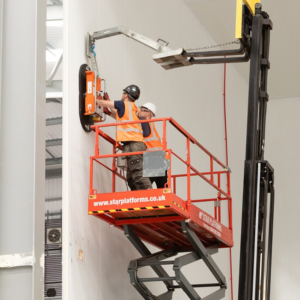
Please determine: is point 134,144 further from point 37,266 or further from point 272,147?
point 272,147

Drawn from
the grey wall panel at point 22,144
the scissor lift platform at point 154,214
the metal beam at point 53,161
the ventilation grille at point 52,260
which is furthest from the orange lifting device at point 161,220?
the metal beam at point 53,161

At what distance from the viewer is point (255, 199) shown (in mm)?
10641

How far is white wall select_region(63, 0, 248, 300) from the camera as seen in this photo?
10664 millimetres

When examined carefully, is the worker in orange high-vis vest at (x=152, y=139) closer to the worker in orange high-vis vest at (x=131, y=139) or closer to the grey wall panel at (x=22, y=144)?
the worker in orange high-vis vest at (x=131, y=139)

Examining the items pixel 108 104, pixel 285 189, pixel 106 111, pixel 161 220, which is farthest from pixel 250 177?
pixel 285 189

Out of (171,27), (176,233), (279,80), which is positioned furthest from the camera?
(279,80)

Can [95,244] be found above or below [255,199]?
below

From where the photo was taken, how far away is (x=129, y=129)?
1070 centimetres

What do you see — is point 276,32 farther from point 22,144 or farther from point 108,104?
point 22,144

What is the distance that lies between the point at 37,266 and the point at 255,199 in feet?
20.8

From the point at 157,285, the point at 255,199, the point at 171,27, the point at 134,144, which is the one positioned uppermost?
the point at 171,27

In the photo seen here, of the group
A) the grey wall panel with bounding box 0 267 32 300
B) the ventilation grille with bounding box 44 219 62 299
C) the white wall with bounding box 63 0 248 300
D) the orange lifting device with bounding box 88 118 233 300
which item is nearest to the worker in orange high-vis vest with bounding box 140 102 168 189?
the orange lifting device with bounding box 88 118 233 300

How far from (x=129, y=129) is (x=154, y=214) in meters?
1.57

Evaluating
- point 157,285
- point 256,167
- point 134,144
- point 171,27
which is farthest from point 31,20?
point 171,27
